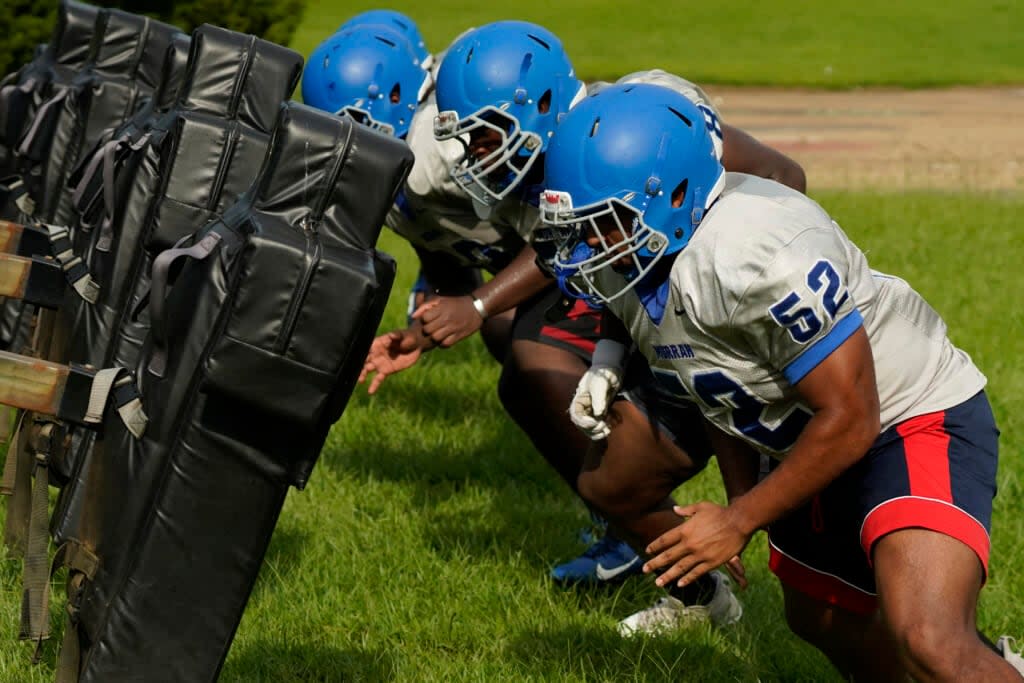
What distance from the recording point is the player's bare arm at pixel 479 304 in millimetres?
5109

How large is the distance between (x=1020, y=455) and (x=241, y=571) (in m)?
4.04

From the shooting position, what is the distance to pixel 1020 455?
248 inches

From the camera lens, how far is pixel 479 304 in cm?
516

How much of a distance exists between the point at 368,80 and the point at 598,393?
7.04 feet

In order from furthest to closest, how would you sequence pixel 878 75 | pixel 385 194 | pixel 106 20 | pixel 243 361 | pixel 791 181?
pixel 878 75 → pixel 106 20 → pixel 791 181 → pixel 385 194 → pixel 243 361

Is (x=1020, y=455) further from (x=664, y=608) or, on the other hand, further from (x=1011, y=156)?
(x=1011, y=156)

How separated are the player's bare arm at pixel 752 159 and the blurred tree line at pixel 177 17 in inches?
399

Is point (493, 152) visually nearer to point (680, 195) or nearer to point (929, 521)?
point (680, 195)

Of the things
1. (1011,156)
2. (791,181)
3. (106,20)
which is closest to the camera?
(791,181)

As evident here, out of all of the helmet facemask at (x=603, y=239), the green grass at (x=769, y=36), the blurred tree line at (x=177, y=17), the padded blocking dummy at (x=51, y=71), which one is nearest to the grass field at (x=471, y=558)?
the helmet facemask at (x=603, y=239)

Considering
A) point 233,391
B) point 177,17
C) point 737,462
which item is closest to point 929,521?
point 737,462

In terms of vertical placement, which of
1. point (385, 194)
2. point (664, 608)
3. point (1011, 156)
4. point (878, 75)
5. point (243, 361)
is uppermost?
point (385, 194)

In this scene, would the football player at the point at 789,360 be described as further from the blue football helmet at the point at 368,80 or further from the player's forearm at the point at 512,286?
the blue football helmet at the point at 368,80

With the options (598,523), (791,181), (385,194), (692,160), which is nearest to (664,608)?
(598,523)
